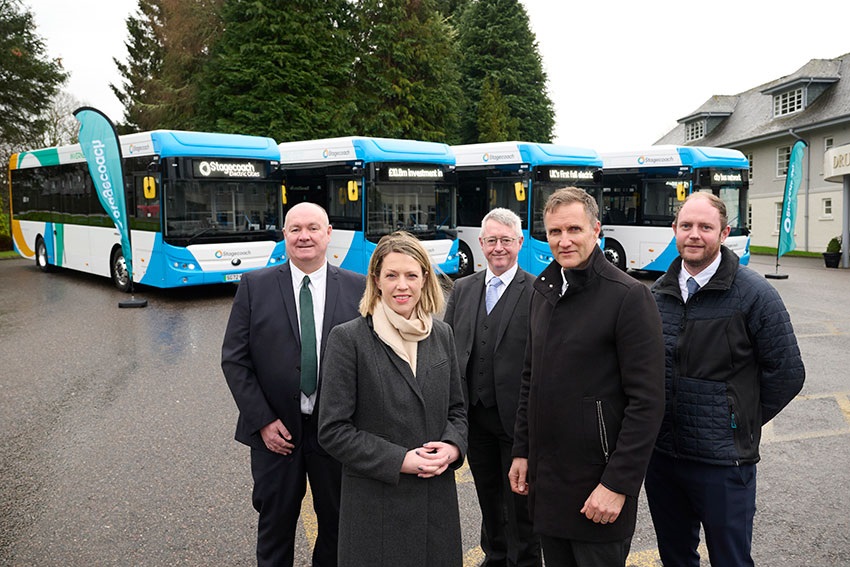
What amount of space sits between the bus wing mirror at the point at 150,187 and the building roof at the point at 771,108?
29.5m

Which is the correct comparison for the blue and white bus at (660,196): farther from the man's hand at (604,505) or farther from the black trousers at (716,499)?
the man's hand at (604,505)

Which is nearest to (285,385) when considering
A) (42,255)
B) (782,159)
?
(42,255)

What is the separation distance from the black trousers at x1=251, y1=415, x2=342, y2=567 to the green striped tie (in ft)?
0.56

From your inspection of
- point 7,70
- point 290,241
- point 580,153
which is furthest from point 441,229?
point 7,70

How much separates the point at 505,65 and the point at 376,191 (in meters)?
31.9

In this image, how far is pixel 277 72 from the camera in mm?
30125

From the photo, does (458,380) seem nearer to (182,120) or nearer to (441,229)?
(441,229)

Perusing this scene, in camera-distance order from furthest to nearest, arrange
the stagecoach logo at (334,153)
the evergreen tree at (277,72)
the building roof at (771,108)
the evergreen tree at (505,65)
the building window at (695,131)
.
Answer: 1. the building window at (695,131)
2. the evergreen tree at (505,65)
3. the building roof at (771,108)
4. the evergreen tree at (277,72)
5. the stagecoach logo at (334,153)

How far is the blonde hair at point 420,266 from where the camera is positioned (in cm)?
284

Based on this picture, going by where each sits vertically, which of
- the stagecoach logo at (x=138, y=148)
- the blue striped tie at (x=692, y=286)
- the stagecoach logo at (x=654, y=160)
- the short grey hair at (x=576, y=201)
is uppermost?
the stagecoach logo at (x=654, y=160)

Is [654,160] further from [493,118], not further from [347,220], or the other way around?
[493,118]

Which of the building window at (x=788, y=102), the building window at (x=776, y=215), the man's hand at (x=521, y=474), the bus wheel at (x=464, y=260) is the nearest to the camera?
the man's hand at (x=521, y=474)

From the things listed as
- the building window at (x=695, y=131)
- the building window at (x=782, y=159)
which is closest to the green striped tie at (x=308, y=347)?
the building window at (x=782, y=159)

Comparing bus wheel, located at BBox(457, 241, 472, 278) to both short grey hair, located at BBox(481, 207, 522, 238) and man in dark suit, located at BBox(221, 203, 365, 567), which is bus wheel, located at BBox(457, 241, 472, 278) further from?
man in dark suit, located at BBox(221, 203, 365, 567)
